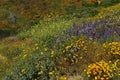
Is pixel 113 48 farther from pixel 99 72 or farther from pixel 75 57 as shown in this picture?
pixel 99 72

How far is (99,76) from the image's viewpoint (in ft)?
24.4

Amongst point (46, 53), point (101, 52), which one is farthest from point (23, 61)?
point (101, 52)

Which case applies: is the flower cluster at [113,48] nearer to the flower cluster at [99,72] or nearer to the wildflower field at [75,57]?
the wildflower field at [75,57]

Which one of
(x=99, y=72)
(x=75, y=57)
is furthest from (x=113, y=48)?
(x=99, y=72)

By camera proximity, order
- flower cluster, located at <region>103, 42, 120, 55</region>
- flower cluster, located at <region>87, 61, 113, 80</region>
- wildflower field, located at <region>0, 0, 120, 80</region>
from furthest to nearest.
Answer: flower cluster, located at <region>103, 42, 120, 55</region> → wildflower field, located at <region>0, 0, 120, 80</region> → flower cluster, located at <region>87, 61, 113, 80</region>

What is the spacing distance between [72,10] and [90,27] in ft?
43.9

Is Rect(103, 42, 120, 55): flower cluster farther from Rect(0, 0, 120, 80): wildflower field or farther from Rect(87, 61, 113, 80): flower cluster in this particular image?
Rect(87, 61, 113, 80): flower cluster

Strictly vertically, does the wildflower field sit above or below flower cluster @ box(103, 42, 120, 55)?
below

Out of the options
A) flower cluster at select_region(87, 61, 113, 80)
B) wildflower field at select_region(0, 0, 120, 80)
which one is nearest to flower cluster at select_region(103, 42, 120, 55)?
wildflower field at select_region(0, 0, 120, 80)

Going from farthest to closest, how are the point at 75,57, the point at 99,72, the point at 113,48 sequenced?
1. the point at 75,57
2. the point at 113,48
3. the point at 99,72

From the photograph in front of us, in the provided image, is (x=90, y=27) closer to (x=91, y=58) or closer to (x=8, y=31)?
(x=91, y=58)

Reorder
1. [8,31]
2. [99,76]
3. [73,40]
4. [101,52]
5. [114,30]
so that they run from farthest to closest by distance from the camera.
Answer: [8,31]
[114,30]
[73,40]
[101,52]
[99,76]

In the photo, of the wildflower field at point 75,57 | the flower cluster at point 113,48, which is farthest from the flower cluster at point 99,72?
the flower cluster at point 113,48

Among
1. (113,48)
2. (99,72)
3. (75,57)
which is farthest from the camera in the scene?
(75,57)
